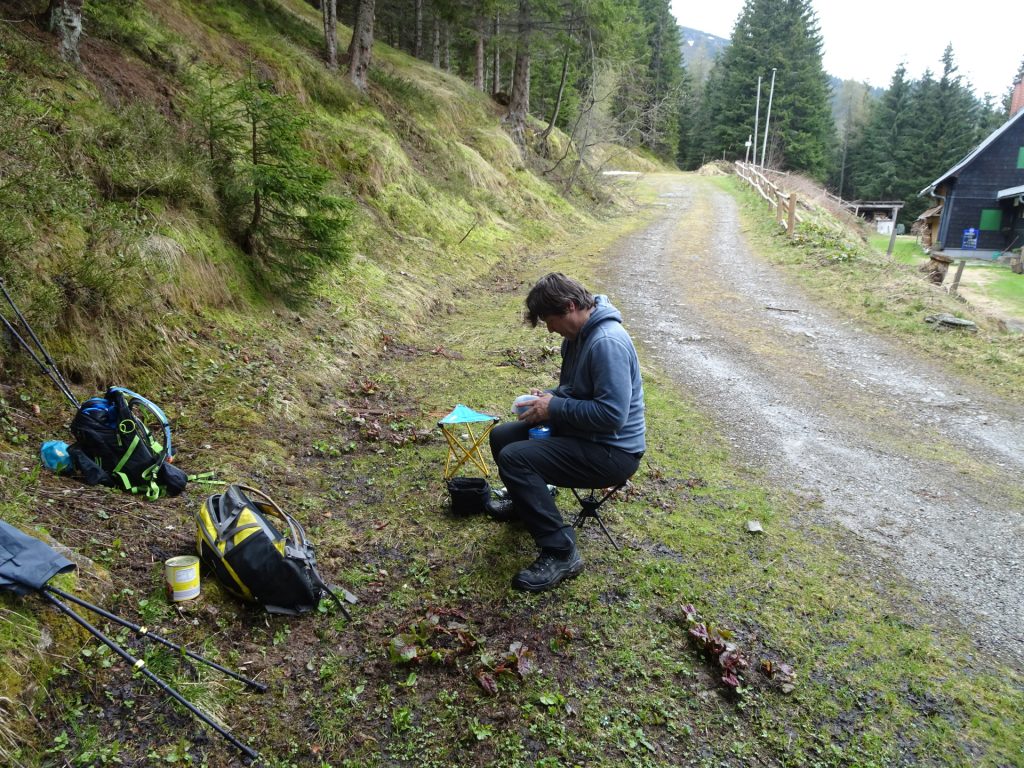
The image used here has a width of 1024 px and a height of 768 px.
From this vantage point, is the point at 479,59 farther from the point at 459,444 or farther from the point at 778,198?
the point at 459,444

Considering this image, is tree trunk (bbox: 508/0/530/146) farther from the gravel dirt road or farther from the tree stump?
the tree stump

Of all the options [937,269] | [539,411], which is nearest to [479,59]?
[937,269]

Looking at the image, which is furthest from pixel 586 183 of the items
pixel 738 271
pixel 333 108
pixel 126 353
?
pixel 126 353

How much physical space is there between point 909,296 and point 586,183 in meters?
17.6

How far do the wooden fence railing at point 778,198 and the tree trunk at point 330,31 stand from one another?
12687mm

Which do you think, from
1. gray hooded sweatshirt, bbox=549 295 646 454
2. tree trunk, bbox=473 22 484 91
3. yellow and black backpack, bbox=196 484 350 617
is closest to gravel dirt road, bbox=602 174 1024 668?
gray hooded sweatshirt, bbox=549 295 646 454

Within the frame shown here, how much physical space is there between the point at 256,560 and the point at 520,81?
24335mm

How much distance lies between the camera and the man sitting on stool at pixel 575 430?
369 centimetres

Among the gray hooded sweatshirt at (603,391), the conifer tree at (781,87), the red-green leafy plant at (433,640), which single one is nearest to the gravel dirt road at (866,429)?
the gray hooded sweatshirt at (603,391)

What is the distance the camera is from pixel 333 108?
43.8 ft

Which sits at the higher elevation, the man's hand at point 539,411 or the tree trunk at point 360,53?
the tree trunk at point 360,53

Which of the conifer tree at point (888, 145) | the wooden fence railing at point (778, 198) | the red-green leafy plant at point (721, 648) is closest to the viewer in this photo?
the red-green leafy plant at point (721, 648)

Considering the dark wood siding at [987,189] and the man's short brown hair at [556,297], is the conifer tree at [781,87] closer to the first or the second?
the dark wood siding at [987,189]

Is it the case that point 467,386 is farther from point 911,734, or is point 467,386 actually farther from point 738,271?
point 738,271
